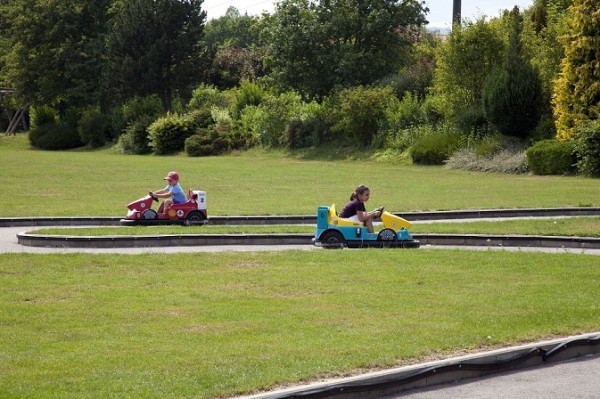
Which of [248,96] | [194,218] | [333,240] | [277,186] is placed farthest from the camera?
[248,96]

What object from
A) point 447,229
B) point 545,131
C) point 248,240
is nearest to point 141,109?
point 545,131

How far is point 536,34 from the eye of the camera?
52.7m

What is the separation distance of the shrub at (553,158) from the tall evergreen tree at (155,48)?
39.4 m

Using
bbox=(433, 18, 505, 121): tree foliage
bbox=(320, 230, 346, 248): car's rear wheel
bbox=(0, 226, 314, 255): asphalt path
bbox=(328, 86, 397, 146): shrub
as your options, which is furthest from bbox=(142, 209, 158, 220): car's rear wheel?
bbox=(328, 86, 397, 146): shrub

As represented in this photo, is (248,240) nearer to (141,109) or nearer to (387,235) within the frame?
(387,235)

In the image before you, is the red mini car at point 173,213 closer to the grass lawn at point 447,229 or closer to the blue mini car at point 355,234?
the grass lawn at point 447,229

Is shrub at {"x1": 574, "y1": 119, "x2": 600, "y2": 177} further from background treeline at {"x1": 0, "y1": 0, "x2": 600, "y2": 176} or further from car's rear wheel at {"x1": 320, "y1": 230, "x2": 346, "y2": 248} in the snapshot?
car's rear wheel at {"x1": 320, "y1": 230, "x2": 346, "y2": 248}

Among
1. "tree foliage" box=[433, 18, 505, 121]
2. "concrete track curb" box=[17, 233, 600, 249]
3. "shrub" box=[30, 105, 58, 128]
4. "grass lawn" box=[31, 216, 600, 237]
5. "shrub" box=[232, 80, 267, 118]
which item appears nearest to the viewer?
"concrete track curb" box=[17, 233, 600, 249]

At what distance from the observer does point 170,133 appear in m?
61.7

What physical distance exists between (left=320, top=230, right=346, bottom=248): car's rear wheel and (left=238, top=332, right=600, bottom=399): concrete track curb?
8.13 m

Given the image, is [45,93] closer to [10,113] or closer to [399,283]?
[10,113]

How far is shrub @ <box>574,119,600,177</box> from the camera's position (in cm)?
3600

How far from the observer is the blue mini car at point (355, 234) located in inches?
709

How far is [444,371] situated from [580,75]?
32707mm
